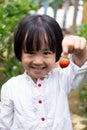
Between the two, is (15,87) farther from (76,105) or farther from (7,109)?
(76,105)

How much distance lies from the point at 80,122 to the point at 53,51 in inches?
101

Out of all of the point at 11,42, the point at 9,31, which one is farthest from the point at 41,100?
the point at 11,42

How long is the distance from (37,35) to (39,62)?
133 mm

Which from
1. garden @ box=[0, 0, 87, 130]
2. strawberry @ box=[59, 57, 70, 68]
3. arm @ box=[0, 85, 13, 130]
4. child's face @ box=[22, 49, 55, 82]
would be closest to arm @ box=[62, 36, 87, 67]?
strawberry @ box=[59, 57, 70, 68]

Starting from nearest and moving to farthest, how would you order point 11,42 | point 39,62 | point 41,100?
point 39,62 < point 41,100 < point 11,42

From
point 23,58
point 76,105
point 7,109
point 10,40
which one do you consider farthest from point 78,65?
point 76,105

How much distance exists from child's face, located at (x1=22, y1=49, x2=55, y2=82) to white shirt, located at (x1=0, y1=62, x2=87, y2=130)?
3.3 inches

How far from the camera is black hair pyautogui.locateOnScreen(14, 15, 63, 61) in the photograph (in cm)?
184

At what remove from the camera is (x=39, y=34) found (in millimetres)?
1847

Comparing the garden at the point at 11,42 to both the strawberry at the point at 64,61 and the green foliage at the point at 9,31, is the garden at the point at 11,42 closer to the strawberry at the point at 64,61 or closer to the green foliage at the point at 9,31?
the green foliage at the point at 9,31

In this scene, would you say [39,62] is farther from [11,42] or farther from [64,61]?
[11,42]

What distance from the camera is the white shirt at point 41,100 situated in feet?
6.33

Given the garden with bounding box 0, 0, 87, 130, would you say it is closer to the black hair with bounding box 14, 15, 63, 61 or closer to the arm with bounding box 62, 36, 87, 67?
the black hair with bounding box 14, 15, 63, 61

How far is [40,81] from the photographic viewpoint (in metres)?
1.96
